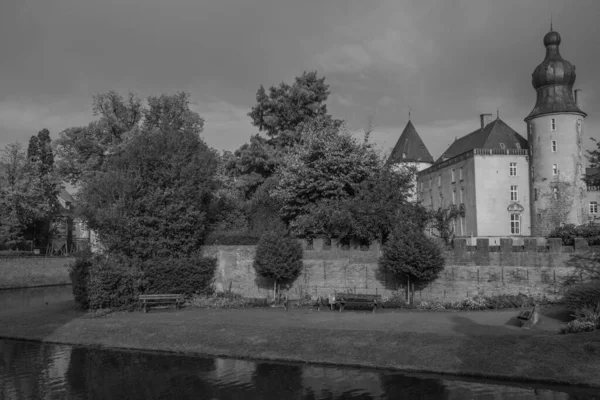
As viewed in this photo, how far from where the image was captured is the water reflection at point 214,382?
13578 mm

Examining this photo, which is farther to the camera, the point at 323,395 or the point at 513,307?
the point at 513,307

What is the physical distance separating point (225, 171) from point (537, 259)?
25.0 meters

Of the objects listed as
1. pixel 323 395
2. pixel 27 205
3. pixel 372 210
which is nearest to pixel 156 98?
pixel 27 205

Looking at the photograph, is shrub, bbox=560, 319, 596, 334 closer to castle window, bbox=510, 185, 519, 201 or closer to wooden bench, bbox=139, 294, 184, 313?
wooden bench, bbox=139, 294, 184, 313

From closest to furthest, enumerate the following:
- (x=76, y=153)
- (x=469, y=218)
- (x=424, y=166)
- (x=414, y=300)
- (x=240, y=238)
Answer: (x=414, y=300) < (x=240, y=238) < (x=76, y=153) < (x=469, y=218) < (x=424, y=166)

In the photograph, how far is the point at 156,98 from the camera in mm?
42625

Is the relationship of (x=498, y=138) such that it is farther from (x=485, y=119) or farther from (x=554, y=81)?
(x=554, y=81)

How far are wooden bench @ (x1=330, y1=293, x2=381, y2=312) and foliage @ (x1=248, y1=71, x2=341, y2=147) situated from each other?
701 inches

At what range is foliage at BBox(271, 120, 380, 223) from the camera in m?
30.4

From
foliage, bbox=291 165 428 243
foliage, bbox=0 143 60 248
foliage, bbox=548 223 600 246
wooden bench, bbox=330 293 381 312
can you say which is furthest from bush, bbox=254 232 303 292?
foliage, bbox=0 143 60 248

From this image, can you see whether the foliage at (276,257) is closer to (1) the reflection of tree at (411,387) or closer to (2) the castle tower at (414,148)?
(1) the reflection of tree at (411,387)

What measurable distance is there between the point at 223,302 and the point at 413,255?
9.63 m

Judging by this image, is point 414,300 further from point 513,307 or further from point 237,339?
point 237,339

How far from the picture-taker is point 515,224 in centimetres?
4916
